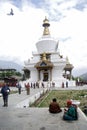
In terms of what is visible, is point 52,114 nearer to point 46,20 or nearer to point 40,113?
point 40,113

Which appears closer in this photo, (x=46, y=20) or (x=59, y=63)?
(x=59, y=63)

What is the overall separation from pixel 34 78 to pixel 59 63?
18.5ft

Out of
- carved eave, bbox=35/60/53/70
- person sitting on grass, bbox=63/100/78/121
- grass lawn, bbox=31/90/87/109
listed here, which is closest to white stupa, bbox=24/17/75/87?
carved eave, bbox=35/60/53/70

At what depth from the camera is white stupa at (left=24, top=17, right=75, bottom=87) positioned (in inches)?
2308

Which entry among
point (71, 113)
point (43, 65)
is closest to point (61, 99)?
point (71, 113)

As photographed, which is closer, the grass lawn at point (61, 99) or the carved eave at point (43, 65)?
the grass lawn at point (61, 99)

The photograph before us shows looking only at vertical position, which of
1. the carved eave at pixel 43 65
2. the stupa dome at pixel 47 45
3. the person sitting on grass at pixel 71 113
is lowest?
the person sitting on grass at pixel 71 113

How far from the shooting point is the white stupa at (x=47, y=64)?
58.6 metres

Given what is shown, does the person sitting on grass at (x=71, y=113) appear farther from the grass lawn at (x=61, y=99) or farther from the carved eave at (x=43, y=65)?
the carved eave at (x=43, y=65)

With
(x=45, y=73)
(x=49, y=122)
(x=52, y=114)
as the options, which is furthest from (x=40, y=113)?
(x=45, y=73)

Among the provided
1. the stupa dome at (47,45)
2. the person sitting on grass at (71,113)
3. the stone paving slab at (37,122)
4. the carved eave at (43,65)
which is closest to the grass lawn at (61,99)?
the stone paving slab at (37,122)

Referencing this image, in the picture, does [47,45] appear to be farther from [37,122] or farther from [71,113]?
[37,122]

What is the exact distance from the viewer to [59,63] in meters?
59.7

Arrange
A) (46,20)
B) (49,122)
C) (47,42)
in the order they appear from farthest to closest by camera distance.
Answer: (46,20) → (47,42) → (49,122)
